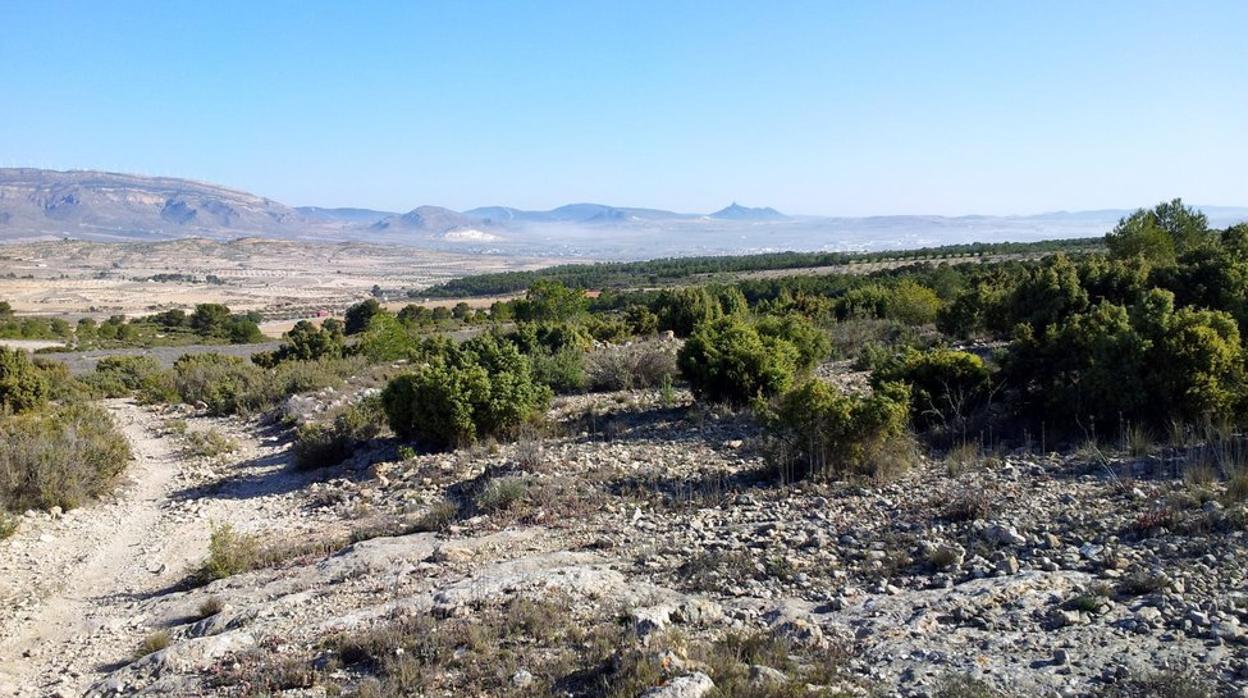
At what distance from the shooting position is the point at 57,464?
1131 centimetres

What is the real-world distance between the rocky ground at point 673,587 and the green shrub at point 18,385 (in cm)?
835

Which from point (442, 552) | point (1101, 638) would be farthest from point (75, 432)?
point (1101, 638)

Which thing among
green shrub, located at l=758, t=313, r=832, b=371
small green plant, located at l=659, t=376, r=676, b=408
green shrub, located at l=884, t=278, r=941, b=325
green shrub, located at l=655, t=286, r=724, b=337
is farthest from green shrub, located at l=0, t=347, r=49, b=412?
green shrub, located at l=884, t=278, r=941, b=325

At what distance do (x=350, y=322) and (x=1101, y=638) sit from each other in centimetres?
4653

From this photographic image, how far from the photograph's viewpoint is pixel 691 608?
624 centimetres

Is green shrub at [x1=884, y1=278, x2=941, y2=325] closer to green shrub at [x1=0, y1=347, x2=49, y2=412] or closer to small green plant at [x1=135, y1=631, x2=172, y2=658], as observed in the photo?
small green plant at [x1=135, y1=631, x2=172, y2=658]

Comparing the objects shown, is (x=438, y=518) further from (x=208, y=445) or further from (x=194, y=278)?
(x=194, y=278)

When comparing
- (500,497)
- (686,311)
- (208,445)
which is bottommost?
(208,445)

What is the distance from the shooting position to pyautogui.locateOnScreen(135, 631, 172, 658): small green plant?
6684 mm

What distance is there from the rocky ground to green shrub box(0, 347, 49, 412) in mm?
8345

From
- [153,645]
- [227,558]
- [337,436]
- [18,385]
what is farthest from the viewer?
[18,385]

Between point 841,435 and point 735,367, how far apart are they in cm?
421

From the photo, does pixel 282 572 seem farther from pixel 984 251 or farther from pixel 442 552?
pixel 984 251

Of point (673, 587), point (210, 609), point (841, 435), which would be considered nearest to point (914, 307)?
point (841, 435)
